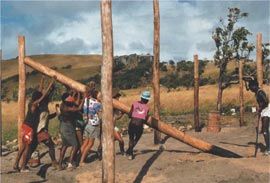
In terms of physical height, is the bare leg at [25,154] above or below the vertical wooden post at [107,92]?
below

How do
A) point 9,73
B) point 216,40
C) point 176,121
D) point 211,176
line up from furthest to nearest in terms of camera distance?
point 9,73
point 216,40
point 176,121
point 211,176

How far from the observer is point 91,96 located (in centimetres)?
1269

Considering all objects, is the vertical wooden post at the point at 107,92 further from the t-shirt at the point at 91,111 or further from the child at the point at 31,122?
the child at the point at 31,122

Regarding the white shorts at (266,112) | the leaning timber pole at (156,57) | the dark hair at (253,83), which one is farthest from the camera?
the leaning timber pole at (156,57)

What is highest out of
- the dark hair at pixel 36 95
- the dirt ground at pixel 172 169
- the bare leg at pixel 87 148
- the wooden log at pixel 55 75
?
the wooden log at pixel 55 75

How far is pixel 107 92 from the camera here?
9758 mm

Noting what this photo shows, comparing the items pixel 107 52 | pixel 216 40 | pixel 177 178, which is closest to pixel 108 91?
pixel 107 52

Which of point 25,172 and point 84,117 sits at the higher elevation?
point 84,117

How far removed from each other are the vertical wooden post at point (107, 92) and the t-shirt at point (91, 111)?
248 cm

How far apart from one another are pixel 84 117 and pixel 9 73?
6478 centimetres

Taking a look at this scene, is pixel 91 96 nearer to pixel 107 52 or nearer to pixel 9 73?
pixel 107 52

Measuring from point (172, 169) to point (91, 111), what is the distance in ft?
7.13

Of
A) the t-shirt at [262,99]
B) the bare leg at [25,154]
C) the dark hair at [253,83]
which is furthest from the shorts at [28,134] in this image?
the t-shirt at [262,99]

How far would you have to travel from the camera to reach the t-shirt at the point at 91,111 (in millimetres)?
12273
